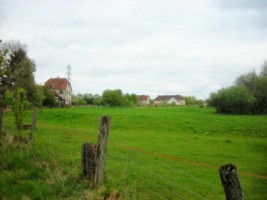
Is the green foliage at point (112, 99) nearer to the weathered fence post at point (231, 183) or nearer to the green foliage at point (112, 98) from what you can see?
the green foliage at point (112, 98)

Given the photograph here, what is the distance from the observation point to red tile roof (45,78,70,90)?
88169 millimetres

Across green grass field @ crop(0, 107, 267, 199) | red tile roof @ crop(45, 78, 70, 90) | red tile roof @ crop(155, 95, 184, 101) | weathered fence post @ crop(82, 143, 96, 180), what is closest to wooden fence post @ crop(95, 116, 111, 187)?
green grass field @ crop(0, 107, 267, 199)

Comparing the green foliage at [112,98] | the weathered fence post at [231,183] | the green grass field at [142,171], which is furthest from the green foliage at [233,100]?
the weathered fence post at [231,183]

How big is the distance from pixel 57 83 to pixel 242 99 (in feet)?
219

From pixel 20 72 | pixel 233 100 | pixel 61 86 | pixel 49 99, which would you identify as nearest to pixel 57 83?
pixel 61 86

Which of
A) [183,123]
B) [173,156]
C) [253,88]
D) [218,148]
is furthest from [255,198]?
[253,88]

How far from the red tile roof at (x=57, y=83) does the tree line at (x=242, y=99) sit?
56.5 metres

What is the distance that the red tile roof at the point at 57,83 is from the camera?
88169 mm

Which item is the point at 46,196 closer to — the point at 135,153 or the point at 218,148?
the point at 135,153

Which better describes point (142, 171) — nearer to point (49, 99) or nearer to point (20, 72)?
point (20, 72)

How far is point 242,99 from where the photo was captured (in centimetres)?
4988

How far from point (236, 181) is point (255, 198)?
6.96m

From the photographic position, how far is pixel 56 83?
89.9m

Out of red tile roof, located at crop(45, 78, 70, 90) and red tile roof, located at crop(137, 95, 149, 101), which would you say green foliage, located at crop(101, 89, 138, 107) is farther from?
red tile roof, located at crop(137, 95, 149, 101)
